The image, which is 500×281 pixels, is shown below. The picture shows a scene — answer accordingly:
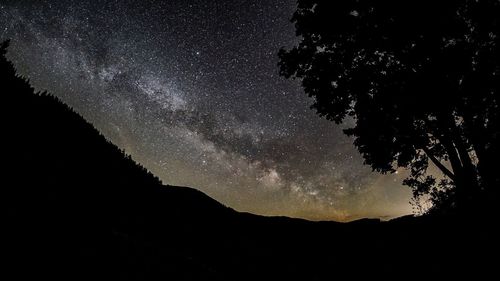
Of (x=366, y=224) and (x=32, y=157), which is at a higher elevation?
(x=366, y=224)

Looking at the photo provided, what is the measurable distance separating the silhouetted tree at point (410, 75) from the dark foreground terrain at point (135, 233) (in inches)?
131

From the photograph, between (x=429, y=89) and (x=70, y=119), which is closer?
(x=429, y=89)

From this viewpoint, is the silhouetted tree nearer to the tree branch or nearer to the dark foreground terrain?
the tree branch

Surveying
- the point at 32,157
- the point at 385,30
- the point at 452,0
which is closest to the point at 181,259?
the point at 32,157

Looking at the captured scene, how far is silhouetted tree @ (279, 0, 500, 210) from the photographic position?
1123cm

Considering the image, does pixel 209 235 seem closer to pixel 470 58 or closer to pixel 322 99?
pixel 322 99

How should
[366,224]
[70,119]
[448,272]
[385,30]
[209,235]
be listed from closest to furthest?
[448,272], [385,30], [70,119], [209,235], [366,224]

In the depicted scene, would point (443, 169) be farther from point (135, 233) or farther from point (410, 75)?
point (135, 233)

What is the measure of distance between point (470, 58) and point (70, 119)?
17186mm

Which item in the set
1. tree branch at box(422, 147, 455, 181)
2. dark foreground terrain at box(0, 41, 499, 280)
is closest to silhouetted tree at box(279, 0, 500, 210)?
tree branch at box(422, 147, 455, 181)

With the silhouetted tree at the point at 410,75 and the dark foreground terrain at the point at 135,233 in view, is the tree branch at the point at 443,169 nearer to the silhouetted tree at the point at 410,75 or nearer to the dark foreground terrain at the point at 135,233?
the silhouetted tree at the point at 410,75

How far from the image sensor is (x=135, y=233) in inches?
443

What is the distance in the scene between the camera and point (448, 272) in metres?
7.79

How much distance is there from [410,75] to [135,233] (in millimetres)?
12745
